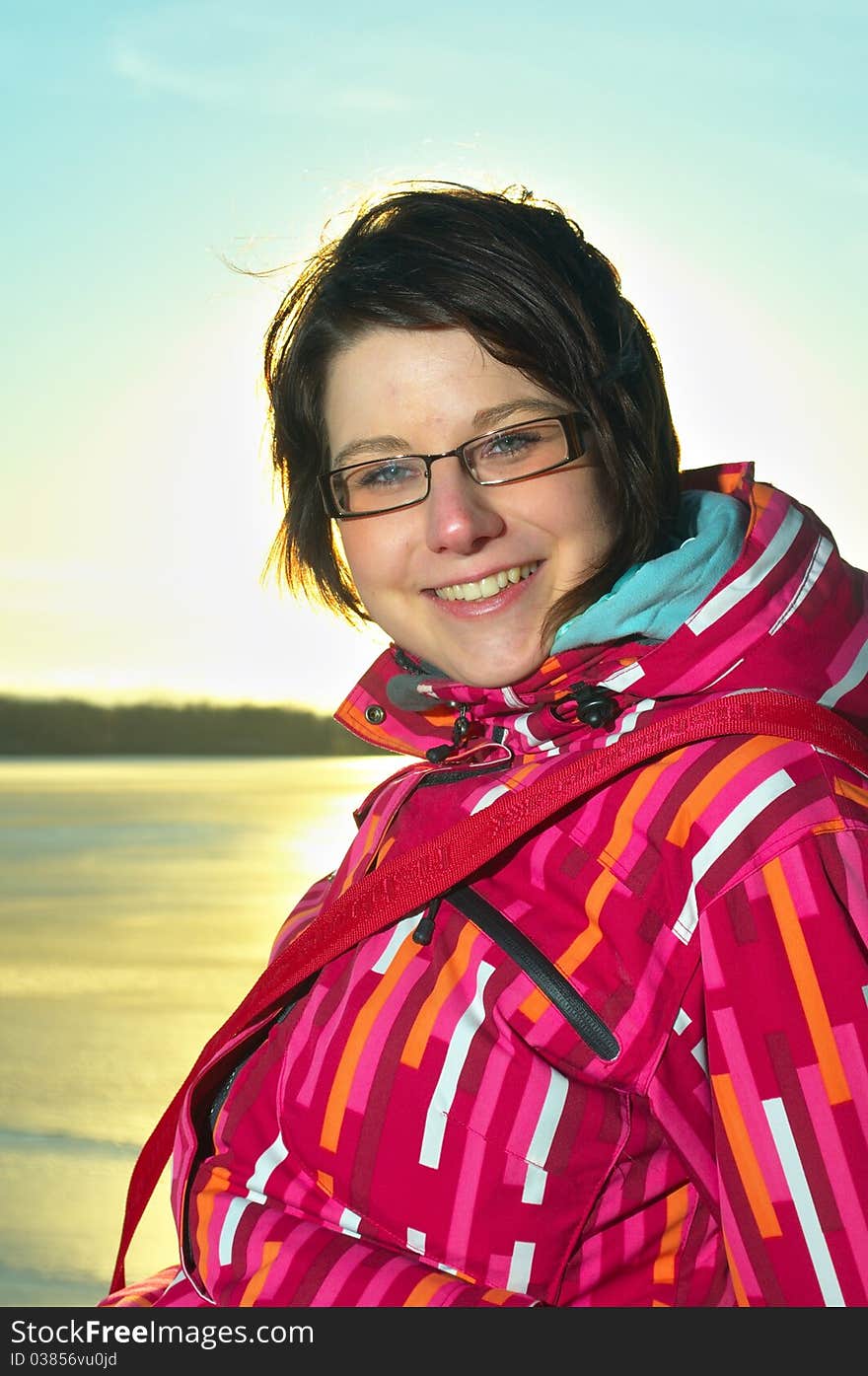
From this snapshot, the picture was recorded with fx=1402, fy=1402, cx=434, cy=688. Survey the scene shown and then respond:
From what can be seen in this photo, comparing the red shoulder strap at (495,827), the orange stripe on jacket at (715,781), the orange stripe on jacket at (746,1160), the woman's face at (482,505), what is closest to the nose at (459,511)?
the woman's face at (482,505)

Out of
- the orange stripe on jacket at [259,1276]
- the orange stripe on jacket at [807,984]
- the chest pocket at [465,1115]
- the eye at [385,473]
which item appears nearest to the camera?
the orange stripe on jacket at [807,984]

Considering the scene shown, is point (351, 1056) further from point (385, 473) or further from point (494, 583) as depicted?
point (385, 473)

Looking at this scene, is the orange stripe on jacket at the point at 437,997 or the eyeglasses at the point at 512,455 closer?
the orange stripe on jacket at the point at 437,997

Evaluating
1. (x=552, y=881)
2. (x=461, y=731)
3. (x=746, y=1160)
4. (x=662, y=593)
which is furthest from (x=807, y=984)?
(x=461, y=731)

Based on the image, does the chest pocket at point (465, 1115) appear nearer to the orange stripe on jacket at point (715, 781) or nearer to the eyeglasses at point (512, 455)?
the orange stripe on jacket at point (715, 781)

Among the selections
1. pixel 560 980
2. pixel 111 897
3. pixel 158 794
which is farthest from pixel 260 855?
pixel 560 980

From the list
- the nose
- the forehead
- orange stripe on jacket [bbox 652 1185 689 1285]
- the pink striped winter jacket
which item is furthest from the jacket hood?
orange stripe on jacket [bbox 652 1185 689 1285]

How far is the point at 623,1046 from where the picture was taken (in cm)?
103

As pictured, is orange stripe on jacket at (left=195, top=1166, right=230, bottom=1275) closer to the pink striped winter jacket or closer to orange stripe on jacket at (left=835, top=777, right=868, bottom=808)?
the pink striped winter jacket

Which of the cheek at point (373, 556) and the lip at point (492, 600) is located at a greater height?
the cheek at point (373, 556)

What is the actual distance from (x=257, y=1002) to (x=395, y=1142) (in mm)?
221

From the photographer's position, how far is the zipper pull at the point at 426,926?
1150 mm

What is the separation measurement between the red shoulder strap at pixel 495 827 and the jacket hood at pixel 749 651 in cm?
4

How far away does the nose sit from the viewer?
1.23 metres
